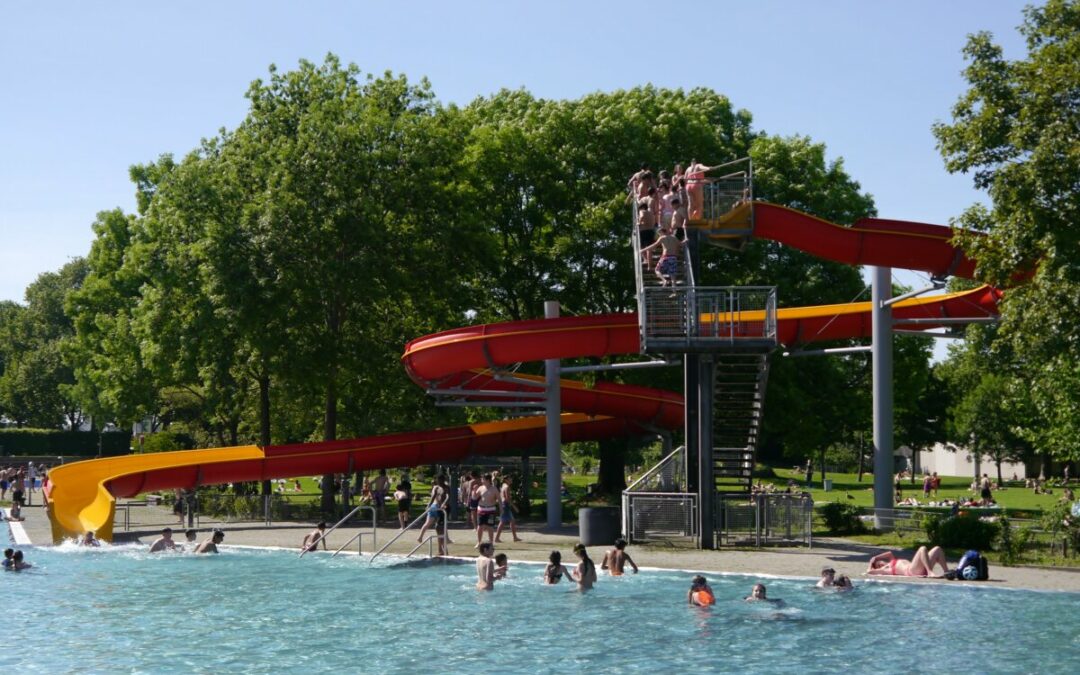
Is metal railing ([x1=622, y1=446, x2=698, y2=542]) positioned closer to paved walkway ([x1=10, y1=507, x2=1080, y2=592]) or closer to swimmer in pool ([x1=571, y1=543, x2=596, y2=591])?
paved walkway ([x1=10, y1=507, x2=1080, y2=592])

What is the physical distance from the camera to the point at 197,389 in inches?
2361

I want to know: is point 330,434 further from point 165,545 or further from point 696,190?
point 696,190

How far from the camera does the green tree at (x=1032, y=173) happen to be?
72.9 feet

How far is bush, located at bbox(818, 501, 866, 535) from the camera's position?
30.9 meters

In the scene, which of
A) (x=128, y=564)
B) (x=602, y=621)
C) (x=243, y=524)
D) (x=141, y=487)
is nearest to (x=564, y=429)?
(x=243, y=524)

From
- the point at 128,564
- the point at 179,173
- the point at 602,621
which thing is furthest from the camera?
the point at 179,173

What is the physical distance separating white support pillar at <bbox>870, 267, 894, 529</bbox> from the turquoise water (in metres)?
9.31

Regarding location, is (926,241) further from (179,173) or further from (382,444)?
(179,173)

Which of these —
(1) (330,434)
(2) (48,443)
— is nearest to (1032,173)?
(1) (330,434)

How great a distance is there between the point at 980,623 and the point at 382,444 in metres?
23.4

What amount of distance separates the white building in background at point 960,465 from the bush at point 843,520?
6662 cm

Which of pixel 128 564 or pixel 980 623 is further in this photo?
pixel 128 564

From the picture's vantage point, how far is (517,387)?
127 ft

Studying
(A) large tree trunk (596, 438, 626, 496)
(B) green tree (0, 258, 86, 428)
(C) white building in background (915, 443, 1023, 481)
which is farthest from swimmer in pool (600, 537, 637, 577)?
(B) green tree (0, 258, 86, 428)
